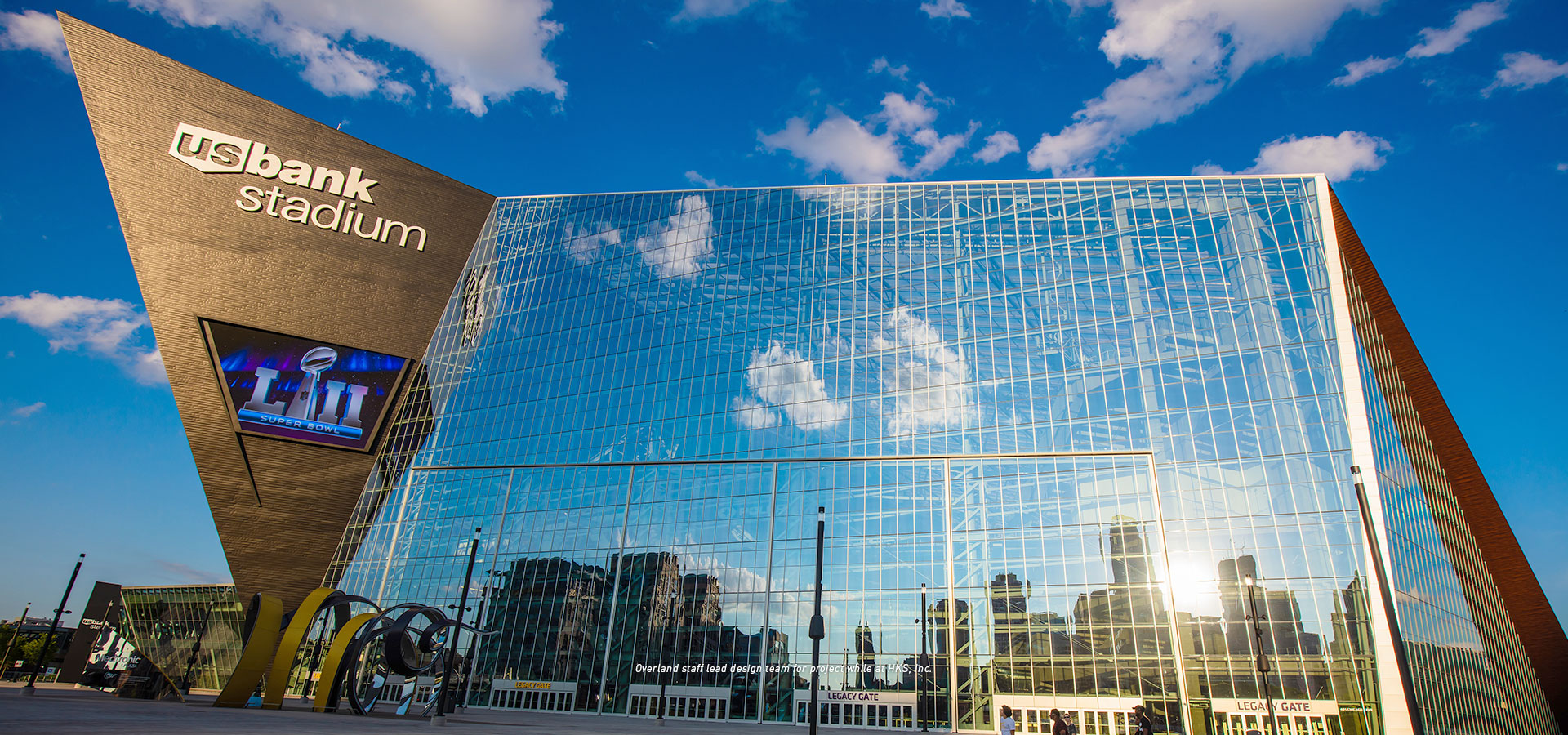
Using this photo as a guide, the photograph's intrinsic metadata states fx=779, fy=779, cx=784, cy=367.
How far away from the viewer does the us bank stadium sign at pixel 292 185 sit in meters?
52.2

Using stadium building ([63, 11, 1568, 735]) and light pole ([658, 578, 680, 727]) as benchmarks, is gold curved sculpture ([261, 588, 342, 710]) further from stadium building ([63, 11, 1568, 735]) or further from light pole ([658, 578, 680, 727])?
stadium building ([63, 11, 1568, 735])

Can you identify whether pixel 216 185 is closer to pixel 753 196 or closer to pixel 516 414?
pixel 516 414

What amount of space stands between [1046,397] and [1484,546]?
3417 cm

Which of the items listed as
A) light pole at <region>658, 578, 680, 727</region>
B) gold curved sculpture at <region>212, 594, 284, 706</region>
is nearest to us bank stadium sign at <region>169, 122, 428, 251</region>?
light pole at <region>658, 578, 680, 727</region>

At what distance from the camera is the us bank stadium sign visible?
52.2 metres

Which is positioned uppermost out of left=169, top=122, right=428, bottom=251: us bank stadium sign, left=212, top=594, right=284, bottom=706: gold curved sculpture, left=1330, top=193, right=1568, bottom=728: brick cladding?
left=169, top=122, right=428, bottom=251: us bank stadium sign

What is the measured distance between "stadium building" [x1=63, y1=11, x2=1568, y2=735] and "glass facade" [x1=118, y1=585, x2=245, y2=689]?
8.24 meters

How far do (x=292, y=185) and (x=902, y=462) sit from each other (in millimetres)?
46561

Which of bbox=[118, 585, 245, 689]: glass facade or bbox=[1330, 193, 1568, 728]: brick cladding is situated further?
bbox=[118, 585, 245, 689]: glass facade

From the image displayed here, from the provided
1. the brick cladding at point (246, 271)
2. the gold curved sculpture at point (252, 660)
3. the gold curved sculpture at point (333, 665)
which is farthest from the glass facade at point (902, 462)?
the gold curved sculpture at point (252, 660)

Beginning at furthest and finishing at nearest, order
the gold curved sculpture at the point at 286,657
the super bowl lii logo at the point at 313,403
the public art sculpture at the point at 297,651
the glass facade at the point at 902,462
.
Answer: the super bowl lii logo at the point at 313,403 < the glass facade at the point at 902,462 < the public art sculpture at the point at 297,651 < the gold curved sculpture at the point at 286,657

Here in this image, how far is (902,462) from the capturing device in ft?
161

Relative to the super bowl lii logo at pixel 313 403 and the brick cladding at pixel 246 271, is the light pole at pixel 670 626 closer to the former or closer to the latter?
the brick cladding at pixel 246 271

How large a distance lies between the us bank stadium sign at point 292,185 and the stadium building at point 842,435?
243 millimetres
